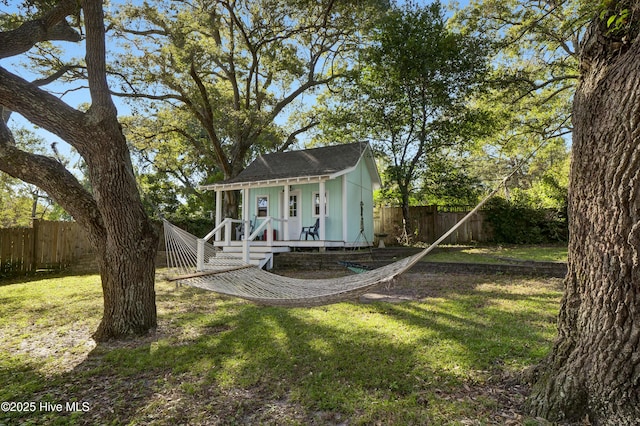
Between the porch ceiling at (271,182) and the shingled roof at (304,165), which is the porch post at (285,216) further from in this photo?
the shingled roof at (304,165)

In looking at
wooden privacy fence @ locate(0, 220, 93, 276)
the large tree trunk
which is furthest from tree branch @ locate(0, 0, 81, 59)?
wooden privacy fence @ locate(0, 220, 93, 276)

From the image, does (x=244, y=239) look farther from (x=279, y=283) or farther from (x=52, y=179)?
(x=52, y=179)

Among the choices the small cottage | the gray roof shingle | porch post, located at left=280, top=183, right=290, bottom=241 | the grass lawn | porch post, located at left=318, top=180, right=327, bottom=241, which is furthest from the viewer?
porch post, located at left=280, top=183, right=290, bottom=241

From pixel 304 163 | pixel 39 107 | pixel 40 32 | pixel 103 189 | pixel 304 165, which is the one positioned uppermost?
pixel 40 32

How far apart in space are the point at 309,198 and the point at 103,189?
7.64 meters

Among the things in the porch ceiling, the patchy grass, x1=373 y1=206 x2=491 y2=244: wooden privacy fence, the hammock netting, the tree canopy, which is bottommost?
the patchy grass

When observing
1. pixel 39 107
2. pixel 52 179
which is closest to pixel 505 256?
pixel 52 179

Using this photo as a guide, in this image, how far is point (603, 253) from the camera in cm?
193

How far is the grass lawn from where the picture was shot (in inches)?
89.3

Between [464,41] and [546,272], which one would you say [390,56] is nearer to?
[464,41]

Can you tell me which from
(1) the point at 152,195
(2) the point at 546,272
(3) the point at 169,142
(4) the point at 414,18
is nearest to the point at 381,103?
(4) the point at 414,18

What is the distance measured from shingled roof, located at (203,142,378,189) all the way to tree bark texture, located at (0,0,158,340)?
20.4 feet

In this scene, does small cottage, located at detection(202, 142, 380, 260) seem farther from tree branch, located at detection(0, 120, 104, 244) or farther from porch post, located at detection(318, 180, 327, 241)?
tree branch, located at detection(0, 120, 104, 244)

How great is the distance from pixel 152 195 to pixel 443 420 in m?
20.3
